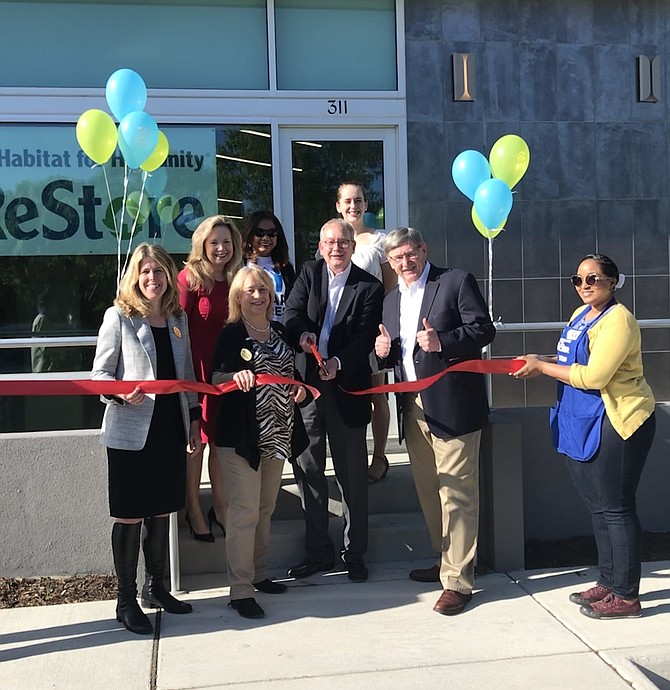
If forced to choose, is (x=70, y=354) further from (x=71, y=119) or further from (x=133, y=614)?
(x=133, y=614)

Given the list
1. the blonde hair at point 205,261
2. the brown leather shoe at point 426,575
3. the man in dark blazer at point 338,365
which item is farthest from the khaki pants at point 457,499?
the blonde hair at point 205,261

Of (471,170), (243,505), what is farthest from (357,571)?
(471,170)

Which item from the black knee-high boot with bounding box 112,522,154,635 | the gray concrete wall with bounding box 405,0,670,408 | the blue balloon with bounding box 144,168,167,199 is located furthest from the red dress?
the gray concrete wall with bounding box 405,0,670,408

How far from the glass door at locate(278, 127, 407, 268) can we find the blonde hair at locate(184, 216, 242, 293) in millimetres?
2746

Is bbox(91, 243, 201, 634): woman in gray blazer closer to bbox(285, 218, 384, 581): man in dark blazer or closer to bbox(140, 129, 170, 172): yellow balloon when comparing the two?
bbox(285, 218, 384, 581): man in dark blazer

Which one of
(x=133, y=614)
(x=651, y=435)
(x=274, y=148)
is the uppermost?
(x=274, y=148)

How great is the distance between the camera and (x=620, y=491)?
4109 millimetres

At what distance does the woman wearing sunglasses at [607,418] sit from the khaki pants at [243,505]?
150 centimetres

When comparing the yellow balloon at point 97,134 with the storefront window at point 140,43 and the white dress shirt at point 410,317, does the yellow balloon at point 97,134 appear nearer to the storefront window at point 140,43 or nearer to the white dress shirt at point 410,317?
the storefront window at point 140,43

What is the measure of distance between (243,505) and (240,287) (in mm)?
1132

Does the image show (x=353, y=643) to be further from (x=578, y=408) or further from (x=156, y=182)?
(x=156, y=182)

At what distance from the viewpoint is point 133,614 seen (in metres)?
4.15

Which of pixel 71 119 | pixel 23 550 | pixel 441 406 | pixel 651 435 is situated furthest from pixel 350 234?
pixel 71 119

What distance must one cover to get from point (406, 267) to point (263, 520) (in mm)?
1572
